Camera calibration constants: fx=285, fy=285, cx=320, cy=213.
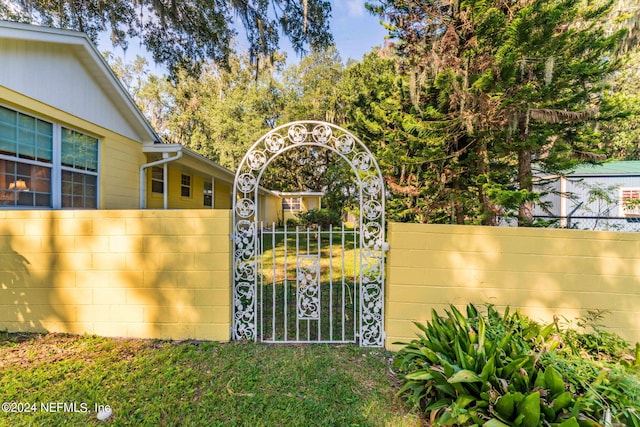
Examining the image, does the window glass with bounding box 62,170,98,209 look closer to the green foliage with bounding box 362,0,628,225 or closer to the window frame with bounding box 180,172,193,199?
the window frame with bounding box 180,172,193,199

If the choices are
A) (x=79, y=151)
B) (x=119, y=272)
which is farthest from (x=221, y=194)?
(x=119, y=272)

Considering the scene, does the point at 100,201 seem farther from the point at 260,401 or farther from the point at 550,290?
the point at 550,290

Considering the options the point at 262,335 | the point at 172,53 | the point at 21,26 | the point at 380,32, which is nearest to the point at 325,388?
the point at 262,335

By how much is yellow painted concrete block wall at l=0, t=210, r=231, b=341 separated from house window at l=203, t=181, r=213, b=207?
769 cm

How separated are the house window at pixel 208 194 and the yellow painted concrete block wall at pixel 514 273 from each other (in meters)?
9.46

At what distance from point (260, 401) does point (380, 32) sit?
747 cm

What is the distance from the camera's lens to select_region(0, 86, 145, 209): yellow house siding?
15.4ft

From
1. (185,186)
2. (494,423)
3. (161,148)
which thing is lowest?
(494,423)

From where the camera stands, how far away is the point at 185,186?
374 inches

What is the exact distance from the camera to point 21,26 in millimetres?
4363

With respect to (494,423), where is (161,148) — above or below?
above

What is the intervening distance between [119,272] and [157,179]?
18.1ft

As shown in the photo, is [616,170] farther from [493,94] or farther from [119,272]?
[119,272]

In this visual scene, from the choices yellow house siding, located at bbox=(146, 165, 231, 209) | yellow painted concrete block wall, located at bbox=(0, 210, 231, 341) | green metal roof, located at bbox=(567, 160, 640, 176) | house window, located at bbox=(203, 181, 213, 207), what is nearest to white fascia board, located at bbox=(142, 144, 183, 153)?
yellow house siding, located at bbox=(146, 165, 231, 209)
